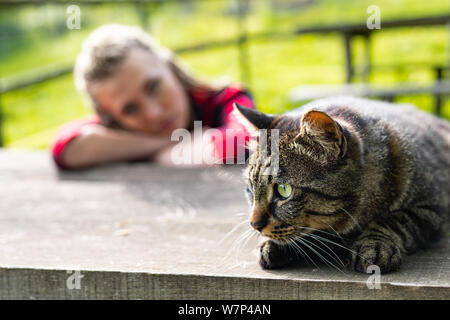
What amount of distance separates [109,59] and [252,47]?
16.5 ft

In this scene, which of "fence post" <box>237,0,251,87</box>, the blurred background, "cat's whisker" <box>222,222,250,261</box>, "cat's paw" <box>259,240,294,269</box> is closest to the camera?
"cat's paw" <box>259,240,294,269</box>

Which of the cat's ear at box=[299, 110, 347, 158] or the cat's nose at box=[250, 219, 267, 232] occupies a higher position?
the cat's ear at box=[299, 110, 347, 158]

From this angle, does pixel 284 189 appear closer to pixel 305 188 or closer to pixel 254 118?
pixel 305 188

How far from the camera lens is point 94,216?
2.13 m

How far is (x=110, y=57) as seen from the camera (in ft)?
9.79

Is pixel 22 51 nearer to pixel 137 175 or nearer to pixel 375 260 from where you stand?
pixel 137 175

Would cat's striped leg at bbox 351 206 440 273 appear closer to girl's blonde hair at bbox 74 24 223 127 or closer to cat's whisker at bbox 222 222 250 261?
Answer: cat's whisker at bbox 222 222 250 261

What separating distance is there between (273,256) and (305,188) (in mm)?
200

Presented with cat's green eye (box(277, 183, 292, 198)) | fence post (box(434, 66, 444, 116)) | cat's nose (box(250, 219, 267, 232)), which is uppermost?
cat's green eye (box(277, 183, 292, 198))

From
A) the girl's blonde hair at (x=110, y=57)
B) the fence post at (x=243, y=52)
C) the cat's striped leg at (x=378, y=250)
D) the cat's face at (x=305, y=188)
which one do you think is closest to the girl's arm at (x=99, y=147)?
the girl's blonde hair at (x=110, y=57)

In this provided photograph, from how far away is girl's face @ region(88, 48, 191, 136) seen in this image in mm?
3004

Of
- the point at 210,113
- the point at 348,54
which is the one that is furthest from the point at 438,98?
the point at 210,113

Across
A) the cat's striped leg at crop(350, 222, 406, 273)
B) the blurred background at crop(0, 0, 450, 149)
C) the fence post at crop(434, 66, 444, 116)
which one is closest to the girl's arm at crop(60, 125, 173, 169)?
the cat's striped leg at crop(350, 222, 406, 273)

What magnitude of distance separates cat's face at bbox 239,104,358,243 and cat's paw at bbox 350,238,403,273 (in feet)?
0.29
